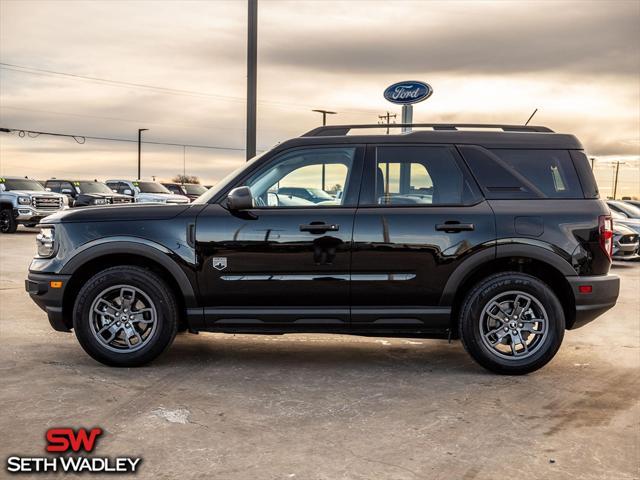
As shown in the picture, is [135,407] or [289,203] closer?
[135,407]

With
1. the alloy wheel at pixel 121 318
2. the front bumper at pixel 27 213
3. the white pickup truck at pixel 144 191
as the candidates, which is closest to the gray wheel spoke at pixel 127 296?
the alloy wheel at pixel 121 318

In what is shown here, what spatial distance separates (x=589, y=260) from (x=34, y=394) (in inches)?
173

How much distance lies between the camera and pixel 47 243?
5992 mm

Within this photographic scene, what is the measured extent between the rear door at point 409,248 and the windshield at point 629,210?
14065 mm

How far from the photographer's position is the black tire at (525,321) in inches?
223

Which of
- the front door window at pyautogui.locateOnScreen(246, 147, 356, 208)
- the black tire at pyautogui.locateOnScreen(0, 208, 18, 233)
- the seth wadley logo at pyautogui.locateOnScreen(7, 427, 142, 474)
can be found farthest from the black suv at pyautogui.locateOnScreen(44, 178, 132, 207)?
the seth wadley logo at pyautogui.locateOnScreen(7, 427, 142, 474)

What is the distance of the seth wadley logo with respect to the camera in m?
3.68

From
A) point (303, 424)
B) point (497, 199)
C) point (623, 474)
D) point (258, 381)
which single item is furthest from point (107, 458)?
point (497, 199)

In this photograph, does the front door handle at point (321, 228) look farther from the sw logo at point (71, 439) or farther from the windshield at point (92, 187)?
the windshield at point (92, 187)

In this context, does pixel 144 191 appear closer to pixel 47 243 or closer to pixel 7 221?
pixel 7 221

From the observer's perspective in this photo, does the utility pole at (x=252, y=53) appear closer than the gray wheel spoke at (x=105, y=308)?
No

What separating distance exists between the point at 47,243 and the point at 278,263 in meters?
2.02

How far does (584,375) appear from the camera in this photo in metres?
5.85

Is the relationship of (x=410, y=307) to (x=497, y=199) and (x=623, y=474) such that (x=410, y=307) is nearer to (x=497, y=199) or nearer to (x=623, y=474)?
(x=497, y=199)
